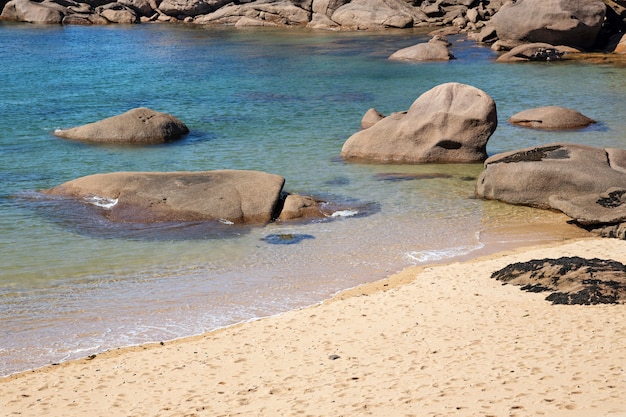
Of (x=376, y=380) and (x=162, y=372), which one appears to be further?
(x=162, y=372)

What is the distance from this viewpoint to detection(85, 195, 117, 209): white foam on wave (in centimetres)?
1567

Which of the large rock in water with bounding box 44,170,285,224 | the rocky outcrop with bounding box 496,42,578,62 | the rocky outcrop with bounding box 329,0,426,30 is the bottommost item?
the large rock in water with bounding box 44,170,285,224

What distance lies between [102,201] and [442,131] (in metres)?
7.47

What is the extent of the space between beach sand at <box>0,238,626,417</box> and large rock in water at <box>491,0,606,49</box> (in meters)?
26.5

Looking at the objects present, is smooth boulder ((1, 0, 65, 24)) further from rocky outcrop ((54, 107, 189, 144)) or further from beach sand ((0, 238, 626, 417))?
beach sand ((0, 238, 626, 417))

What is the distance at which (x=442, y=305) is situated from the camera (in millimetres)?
10742

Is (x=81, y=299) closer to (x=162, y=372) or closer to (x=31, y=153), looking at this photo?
(x=162, y=372)

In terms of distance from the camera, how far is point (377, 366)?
8.86 metres

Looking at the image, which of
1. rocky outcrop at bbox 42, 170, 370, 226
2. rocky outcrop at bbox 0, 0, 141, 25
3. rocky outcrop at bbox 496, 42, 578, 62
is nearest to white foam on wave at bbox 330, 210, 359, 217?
rocky outcrop at bbox 42, 170, 370, 226

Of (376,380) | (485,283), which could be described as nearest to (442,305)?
(485,283)

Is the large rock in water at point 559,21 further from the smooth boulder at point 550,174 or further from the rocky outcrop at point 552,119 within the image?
the smooth boulder at point 550,174

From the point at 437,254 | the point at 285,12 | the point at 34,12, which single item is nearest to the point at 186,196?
the point at 437,254

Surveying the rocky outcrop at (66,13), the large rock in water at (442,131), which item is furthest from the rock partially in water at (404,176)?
the rocky outcrop at (66,13)

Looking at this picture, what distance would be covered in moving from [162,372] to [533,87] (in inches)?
875
